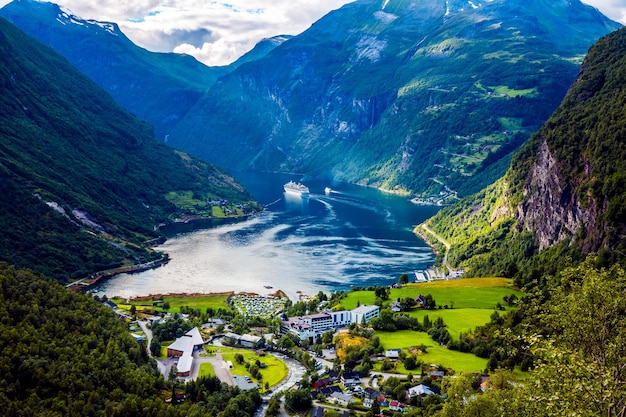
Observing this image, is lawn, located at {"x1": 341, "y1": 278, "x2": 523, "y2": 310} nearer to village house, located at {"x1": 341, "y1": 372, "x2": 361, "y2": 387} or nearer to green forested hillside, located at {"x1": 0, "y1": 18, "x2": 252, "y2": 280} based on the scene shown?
village house, located at {"x1": 341, "y1": 372, "x2": 361, "y2": 387}

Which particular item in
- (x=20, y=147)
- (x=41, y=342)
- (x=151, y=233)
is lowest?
(x=41, y=342)

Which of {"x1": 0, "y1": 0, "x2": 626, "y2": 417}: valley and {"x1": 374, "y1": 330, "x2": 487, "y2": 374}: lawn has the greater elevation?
{"x1": 0, "y1": 0, "x2": 626, "y2": 417}: valley

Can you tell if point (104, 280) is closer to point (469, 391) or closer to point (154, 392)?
point (154, 392)

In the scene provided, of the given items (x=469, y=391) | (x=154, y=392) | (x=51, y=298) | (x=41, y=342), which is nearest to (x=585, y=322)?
(x=469, y=391)

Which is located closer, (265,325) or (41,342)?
(41,342)

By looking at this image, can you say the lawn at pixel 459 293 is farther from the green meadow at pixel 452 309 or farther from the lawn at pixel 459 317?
the lawn at pixel 459 317

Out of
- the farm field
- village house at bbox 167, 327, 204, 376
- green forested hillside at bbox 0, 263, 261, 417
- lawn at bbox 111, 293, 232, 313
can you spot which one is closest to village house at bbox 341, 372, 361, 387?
green forested hillside at bbox 0, 263, 261, 417

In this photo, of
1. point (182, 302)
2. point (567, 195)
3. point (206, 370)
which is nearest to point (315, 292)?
point (182, 302)

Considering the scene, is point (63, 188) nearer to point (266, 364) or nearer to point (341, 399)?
point (266, 364)
